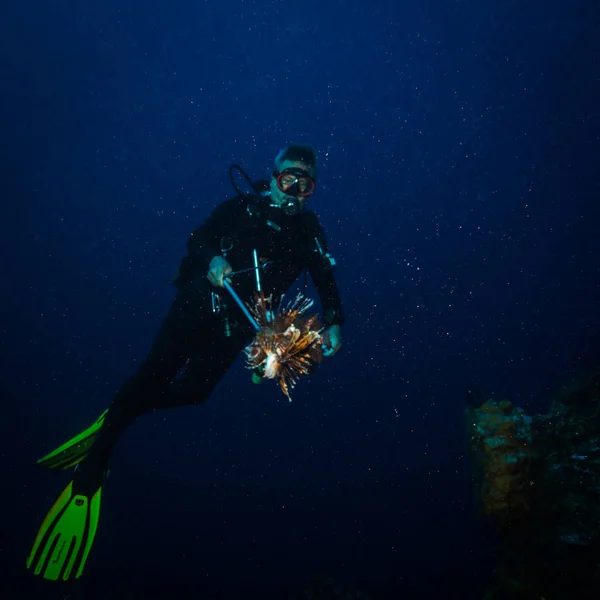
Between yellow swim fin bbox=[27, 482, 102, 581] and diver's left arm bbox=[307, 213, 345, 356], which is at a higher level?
diver's left arm bbox=[307, 213, 345, 356]

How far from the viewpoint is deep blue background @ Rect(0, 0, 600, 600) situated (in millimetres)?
18344

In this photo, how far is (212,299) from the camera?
3.98 metres

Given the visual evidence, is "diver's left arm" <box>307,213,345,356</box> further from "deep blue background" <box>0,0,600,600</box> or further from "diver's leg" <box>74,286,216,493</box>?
"deep blue background" <box>0,0,600,600</box>

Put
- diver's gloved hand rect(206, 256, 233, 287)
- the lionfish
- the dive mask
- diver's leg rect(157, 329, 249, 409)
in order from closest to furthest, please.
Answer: the lionfish → diver's gloved hand rect(206, 256, 233, 287) → the dive mask → diver's leg rect(157, 329, 249, 409)

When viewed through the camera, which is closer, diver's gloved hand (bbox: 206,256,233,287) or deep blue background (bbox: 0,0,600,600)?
diver's gloved hand (bbox: 206,256,233,287)

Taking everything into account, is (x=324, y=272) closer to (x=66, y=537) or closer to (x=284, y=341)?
(x=284, y=341)

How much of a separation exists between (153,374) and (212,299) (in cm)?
114

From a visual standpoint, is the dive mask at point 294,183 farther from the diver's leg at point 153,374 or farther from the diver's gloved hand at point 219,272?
the diver's leg at point 153,374

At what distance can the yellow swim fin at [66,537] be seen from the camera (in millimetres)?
4008

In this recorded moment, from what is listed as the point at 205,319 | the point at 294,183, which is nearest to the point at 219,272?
the point at 205,319

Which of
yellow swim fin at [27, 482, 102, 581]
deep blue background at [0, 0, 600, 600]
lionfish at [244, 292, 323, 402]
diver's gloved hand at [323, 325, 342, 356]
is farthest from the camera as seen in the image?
deep blue background at [0, 0, 600, 600]

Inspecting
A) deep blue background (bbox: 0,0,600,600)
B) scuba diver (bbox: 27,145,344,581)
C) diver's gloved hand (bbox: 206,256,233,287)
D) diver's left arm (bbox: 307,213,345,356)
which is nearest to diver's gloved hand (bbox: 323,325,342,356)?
scuba diver (bbox: 27,145,344,581)

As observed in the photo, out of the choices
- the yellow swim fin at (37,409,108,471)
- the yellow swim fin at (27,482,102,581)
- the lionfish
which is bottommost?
the yellow swim fin at (27,482,102,581)

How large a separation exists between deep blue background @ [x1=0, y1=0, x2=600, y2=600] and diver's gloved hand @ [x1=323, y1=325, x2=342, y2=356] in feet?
41.1
